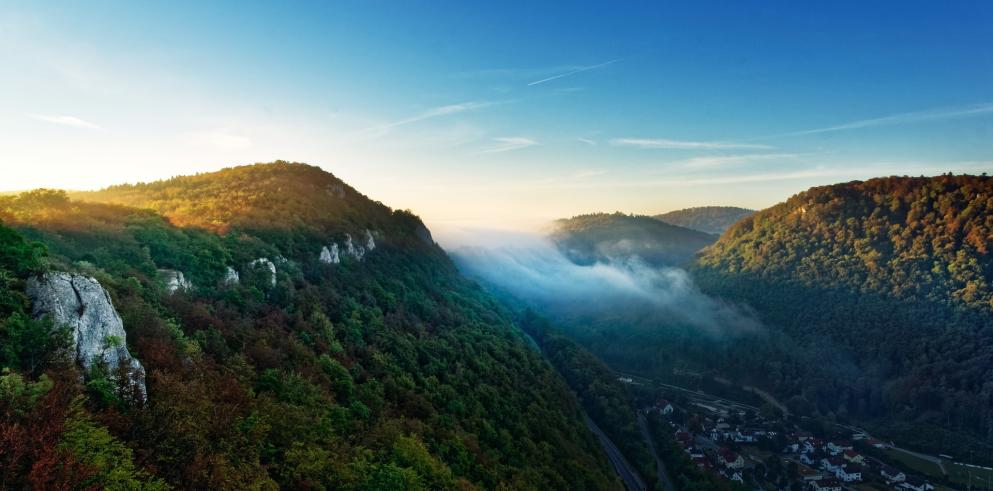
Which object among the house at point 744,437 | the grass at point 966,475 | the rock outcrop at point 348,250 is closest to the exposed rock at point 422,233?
the rock outcrop at point 348,250

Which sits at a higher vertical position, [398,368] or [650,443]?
[398,368]

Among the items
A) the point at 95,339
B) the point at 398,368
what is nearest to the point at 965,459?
the point at 398,368

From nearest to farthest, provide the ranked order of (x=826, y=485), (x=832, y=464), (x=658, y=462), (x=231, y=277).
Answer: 1. (x=231, y=277)
2. (x=826, y=485)
3. (x=658, y=462)
4. (x=832, y=464)

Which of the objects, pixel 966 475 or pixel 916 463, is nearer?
pixel 966 475

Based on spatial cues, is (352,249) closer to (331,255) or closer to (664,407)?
(331,255)

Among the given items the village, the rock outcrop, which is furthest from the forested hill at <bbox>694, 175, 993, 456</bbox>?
the rock outcrop

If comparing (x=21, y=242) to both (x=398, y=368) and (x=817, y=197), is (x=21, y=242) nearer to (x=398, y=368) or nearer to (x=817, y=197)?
(x=398, y=368)

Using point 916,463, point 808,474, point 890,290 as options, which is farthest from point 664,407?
point 890,290
